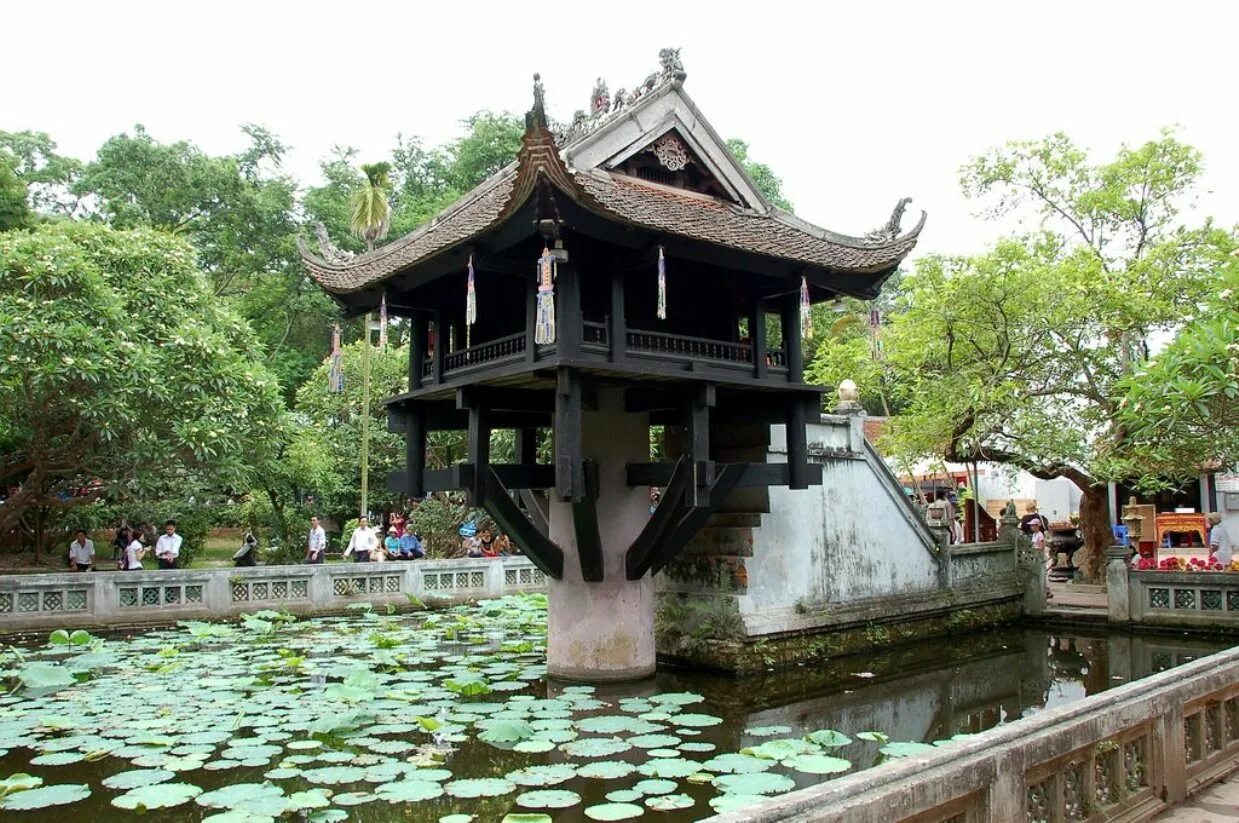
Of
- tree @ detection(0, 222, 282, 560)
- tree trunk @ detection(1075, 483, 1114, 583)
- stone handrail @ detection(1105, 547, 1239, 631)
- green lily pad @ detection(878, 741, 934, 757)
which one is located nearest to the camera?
green lily pad @ detection(878, 741, 934, 757)

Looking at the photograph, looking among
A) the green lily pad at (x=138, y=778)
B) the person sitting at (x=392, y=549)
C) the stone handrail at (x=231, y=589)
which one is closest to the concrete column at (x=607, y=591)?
the green lily pad at (x=138, y=778)

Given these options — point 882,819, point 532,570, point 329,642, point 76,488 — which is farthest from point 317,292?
point 882,819

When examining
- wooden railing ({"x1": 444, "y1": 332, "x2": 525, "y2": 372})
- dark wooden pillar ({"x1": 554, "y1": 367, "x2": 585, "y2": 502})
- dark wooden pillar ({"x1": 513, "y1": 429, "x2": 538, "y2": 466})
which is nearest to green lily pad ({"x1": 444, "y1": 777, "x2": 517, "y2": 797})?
dark wooden pillar ({"x1": 554, "y1": 367, "x2": 585, "y2": 502})

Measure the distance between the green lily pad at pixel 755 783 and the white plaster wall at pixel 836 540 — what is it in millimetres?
4615

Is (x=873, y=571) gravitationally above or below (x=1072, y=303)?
below

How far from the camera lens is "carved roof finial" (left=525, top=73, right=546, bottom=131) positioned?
7449mm

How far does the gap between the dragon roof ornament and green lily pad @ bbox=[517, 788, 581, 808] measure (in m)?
6.55

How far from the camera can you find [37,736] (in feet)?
23.4

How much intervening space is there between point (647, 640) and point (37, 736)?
218 inches

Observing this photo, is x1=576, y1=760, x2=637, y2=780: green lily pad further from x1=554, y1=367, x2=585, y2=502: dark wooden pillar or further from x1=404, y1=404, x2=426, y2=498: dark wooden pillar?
x1=404, y1=404, x2=426, y2=498: dark wooden pillar

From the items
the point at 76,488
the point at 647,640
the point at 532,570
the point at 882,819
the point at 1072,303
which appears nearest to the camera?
the point at 882,819

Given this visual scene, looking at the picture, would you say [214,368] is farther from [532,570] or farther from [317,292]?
[317,292]

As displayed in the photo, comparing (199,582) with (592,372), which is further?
(199,582)

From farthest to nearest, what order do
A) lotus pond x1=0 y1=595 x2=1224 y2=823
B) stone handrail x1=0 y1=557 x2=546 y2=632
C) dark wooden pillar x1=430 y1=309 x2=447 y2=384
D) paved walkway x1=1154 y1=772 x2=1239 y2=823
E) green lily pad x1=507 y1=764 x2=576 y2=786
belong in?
1. stone handrail x1=0 y1=557 x2=546 y2=632
2. dark wooden pillar x1=430 y1=309 x2=447 y2=384
3. green lily pad x1=507 y1=764 x2=576 y2=786
4. lotus pond x1=0 y1=595 x2=1224 y2=823
5. paved walkway x1=1154 y1=772 x2=1239 y2=823
